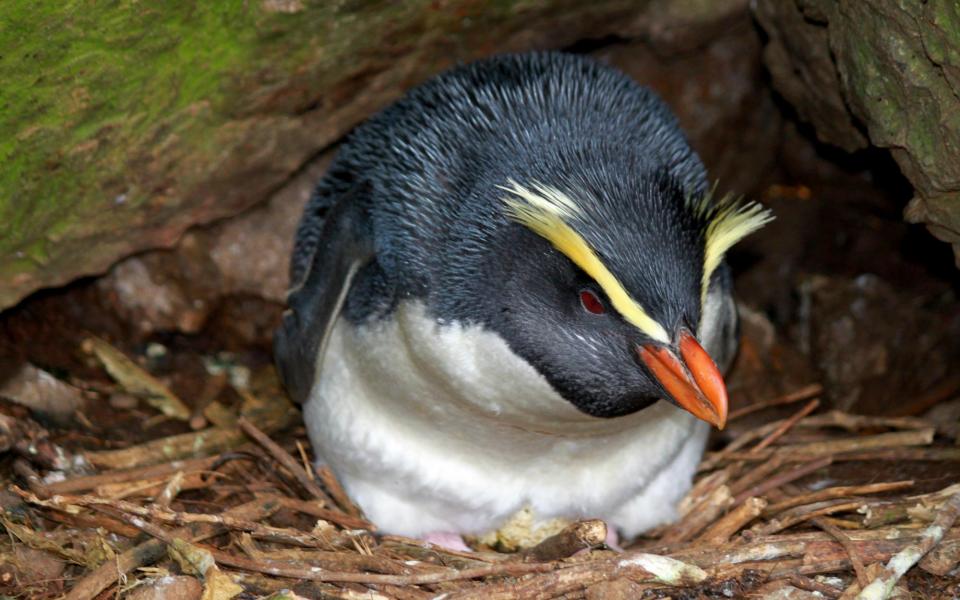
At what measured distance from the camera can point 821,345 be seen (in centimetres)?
547

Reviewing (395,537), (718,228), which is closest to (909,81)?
(718,228)

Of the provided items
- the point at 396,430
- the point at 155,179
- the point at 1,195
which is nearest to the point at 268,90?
the point at 155,179

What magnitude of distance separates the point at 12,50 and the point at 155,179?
0.92 metres

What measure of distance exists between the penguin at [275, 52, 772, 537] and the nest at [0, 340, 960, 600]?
235 mm

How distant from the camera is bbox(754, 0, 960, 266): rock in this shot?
3629 millimetres

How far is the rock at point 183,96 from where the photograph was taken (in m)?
3.80

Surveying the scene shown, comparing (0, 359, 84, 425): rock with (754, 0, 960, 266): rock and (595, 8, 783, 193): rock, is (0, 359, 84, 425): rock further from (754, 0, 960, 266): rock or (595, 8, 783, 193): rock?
(754, 0, 960, 266): rock

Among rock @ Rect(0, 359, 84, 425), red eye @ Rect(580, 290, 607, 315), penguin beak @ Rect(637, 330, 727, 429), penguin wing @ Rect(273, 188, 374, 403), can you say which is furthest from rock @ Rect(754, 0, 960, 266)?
rock @ Rect(0, 359, 84, 425)

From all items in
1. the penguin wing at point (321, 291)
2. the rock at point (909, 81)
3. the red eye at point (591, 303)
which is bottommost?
the penguin wing at point (321, 291)

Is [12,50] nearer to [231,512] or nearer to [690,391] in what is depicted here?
[231,512]

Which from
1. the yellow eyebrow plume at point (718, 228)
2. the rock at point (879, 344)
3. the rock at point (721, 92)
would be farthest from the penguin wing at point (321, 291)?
the rock at point (879, 344)

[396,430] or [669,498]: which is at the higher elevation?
[396,430]

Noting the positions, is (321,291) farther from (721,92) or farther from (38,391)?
(721,92)

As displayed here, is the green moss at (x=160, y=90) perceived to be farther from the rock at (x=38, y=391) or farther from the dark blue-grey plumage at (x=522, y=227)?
the dark blue-grey plumage at (x=522, y=227)
